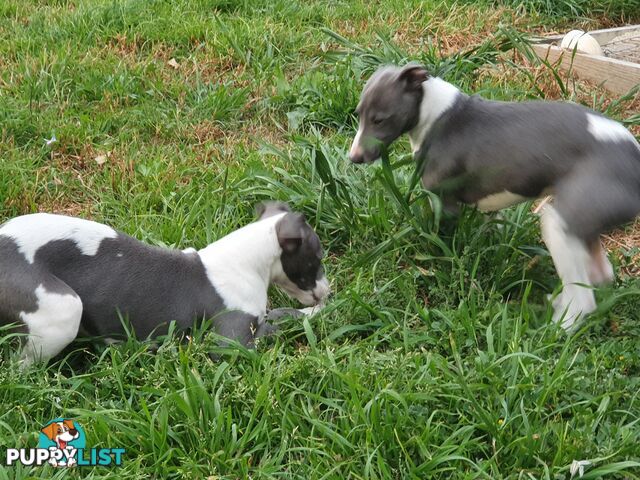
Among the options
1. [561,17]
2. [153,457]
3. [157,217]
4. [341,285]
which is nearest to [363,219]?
[341,285]

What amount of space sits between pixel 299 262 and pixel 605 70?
12.1 feet

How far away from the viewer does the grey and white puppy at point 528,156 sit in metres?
4.09

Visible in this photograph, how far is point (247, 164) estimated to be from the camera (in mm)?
5672

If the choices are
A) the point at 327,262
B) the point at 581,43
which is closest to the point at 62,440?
the point at 327,262

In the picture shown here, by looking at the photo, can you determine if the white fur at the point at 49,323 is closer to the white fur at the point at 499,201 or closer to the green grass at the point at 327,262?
the green grass at the point at 327,262

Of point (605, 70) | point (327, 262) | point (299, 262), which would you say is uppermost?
point (605, 70)

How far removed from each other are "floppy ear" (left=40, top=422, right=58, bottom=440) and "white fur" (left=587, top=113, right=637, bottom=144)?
2.83 m

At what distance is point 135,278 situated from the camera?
4.05m

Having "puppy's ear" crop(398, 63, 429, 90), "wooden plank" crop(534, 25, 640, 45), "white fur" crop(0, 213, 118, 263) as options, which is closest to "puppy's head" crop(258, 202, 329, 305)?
"white fur" crop(0, 213, 118, 263)

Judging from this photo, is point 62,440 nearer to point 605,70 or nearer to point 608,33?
point 605,70

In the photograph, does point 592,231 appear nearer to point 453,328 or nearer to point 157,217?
point 453,328

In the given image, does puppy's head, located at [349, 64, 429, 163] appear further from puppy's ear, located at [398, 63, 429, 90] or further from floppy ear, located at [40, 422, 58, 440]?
floppy ear, located at [40, 422, 58, 440]

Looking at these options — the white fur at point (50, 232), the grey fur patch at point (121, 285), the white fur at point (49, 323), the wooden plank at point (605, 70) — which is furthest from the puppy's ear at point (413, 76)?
the wooden plank at point (605, 70)

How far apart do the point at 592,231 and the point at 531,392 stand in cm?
90
